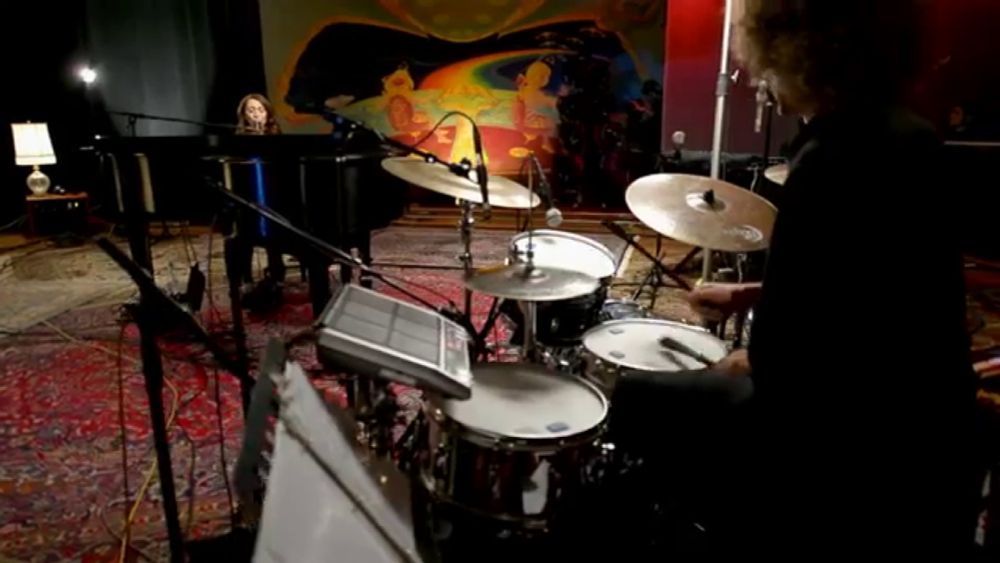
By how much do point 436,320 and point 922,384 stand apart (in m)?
1.04

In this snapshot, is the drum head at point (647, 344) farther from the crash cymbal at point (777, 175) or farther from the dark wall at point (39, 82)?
the dark wall at point (39, 82)

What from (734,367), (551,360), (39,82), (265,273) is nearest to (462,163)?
(551,360)

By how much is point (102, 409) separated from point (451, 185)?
6.18 feet

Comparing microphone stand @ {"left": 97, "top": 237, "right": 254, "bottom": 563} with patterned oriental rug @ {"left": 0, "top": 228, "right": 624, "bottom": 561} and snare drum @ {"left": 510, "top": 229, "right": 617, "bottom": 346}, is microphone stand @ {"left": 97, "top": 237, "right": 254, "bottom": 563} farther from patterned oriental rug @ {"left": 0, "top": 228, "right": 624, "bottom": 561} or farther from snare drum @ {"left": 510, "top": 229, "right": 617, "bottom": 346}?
snare drum @ {"left": 510, "top": 229, "right": 617, "bottom": 346}

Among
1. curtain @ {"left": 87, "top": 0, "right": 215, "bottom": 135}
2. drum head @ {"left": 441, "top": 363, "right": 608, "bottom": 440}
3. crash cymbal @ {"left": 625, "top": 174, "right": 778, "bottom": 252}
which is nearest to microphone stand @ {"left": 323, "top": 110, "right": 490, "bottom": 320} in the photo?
drum head @ {"left": 441, "top": 363, "right": 608, "bottom": 440}

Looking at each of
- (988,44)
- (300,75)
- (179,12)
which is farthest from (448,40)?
(988,44)

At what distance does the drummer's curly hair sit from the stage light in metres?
8.17

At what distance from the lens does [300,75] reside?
28.8 ft

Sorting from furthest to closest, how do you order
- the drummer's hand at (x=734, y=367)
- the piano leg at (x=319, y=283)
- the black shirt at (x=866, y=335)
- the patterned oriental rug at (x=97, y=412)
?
the piano leg at (x=319, y=283), the patterned oriental rug at (x=97, y=412), the drummer's hand at (x=734, y=367), the black shirt at (x=866, y=335)

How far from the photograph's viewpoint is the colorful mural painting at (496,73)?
804 cm

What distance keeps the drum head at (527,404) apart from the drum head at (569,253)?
0.66 meters

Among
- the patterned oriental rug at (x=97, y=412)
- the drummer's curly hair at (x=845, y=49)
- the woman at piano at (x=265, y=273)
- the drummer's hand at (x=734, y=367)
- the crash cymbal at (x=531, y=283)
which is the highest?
the drummer's curly hair at (x=845, y=49)

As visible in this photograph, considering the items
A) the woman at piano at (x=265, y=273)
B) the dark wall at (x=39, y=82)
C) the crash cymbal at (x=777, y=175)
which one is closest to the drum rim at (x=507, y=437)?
the woman at piano at (x=265, y=273)

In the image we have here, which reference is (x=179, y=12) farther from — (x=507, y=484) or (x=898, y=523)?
(x=898, y=523)
